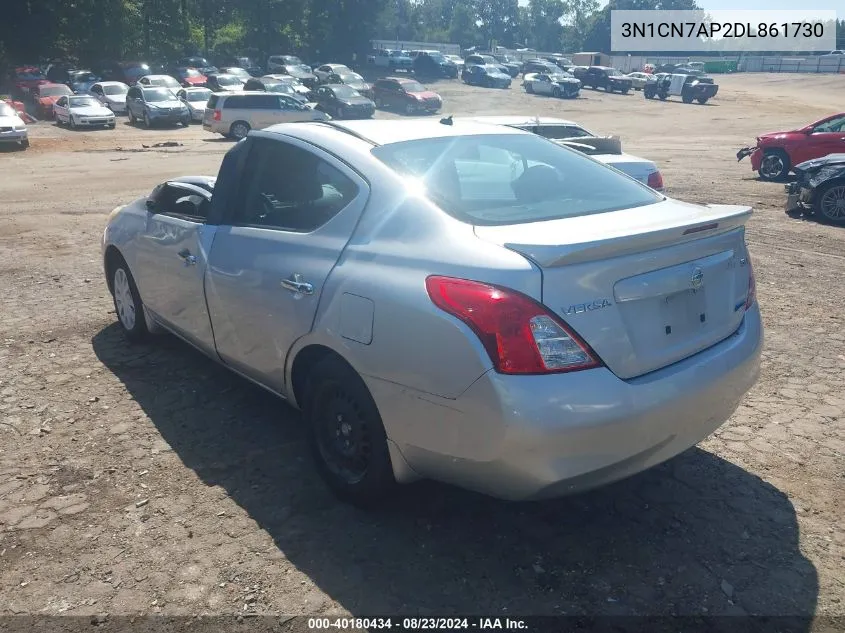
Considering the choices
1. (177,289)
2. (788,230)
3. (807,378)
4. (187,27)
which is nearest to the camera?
(177,289)

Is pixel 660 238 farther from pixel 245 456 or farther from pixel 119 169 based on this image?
pixel 119 169

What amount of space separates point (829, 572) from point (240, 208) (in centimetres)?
331

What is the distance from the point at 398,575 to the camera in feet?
9.89

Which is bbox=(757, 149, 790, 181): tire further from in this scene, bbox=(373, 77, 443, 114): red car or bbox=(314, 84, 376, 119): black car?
bbox=(373, 77, 443, 114): red car

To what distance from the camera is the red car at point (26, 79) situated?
40.1 meters

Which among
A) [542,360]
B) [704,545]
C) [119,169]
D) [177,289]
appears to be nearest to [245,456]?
[177,289]

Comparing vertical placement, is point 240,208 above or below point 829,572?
above

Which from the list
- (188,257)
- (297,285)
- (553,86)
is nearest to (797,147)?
(188,257)

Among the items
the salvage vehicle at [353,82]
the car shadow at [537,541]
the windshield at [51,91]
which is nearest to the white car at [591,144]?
the car shadow at [537,541]

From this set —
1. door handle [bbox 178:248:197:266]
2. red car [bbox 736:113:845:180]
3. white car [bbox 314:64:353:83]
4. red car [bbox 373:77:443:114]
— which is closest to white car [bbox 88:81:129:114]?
red car [bbox 373:77:443:114]

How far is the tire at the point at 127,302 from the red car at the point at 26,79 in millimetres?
39466

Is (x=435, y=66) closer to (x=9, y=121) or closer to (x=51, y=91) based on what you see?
(x=51, y=91)

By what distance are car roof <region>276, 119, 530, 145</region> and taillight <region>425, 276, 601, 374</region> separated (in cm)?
130

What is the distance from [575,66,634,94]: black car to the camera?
175ft
